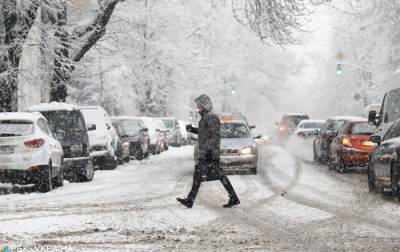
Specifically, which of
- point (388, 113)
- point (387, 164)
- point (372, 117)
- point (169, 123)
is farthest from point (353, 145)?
point (169, 123)

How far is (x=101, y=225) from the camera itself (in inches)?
429

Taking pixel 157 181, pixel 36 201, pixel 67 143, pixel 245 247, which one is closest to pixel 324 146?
pixel 157 181

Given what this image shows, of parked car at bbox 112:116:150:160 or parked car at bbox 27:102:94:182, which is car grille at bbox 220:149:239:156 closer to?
parked car at bbox 27:102:94:182

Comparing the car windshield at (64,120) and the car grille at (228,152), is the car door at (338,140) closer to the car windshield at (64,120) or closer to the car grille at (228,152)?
the car grille at (228,152)

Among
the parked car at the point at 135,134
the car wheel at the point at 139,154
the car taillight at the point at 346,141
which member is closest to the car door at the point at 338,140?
the car taillight at the point at 346,141

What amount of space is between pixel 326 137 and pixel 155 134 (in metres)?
12.1

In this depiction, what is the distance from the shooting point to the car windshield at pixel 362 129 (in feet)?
76.3

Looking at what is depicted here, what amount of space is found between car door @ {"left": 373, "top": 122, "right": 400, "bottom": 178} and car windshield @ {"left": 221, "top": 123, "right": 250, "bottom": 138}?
25.0 ft

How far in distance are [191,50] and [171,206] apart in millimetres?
38638

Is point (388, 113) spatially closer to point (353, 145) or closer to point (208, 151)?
point (353, 145)

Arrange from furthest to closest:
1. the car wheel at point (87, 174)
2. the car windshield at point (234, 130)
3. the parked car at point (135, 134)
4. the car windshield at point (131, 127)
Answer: the car windshield at point (131, 127)
the parked car at point (135, 134)
the car windshield at point (234, 130)
the car wheel at point (87, 174)

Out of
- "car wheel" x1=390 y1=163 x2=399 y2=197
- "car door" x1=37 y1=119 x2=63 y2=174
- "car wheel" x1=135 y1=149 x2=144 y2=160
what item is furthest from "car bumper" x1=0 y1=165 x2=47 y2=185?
"car wheel" x1=135 y1=149 x2=144 y2=160

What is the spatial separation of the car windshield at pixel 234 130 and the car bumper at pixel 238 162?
4.54ft

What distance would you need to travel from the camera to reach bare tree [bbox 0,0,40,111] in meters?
22.6
